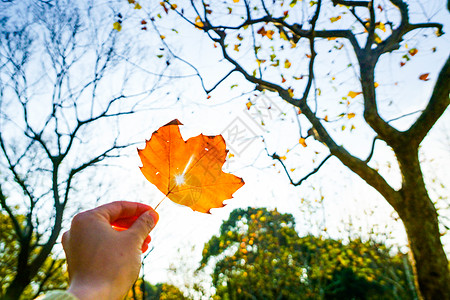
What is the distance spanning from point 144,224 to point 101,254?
18 centimetres

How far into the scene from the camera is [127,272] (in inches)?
34.6

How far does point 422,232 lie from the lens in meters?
3.66

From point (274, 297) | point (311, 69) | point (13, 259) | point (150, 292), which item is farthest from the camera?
point (150, 292)

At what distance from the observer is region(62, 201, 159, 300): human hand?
0.79 m

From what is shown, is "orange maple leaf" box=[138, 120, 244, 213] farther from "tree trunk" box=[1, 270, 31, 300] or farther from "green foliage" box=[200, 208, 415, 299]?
"green foliage" box=[200, 208, 415, 299]

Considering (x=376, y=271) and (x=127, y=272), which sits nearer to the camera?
(x=127, y=272)

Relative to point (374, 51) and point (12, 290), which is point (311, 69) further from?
point (12, 290)

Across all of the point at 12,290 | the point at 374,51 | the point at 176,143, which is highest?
the point at 374,51

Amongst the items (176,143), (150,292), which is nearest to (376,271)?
(176,143)

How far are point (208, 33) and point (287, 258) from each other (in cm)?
1296

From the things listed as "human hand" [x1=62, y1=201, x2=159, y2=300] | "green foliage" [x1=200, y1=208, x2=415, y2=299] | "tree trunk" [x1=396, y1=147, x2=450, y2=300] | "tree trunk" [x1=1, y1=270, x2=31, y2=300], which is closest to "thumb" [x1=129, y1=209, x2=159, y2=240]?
"human hand" [x1=62, y1=201, x2=159, y2=300]

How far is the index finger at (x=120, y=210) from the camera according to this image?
95 cm

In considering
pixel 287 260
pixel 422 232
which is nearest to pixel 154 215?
pixel 422 232

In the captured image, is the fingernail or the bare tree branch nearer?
the fingernail
